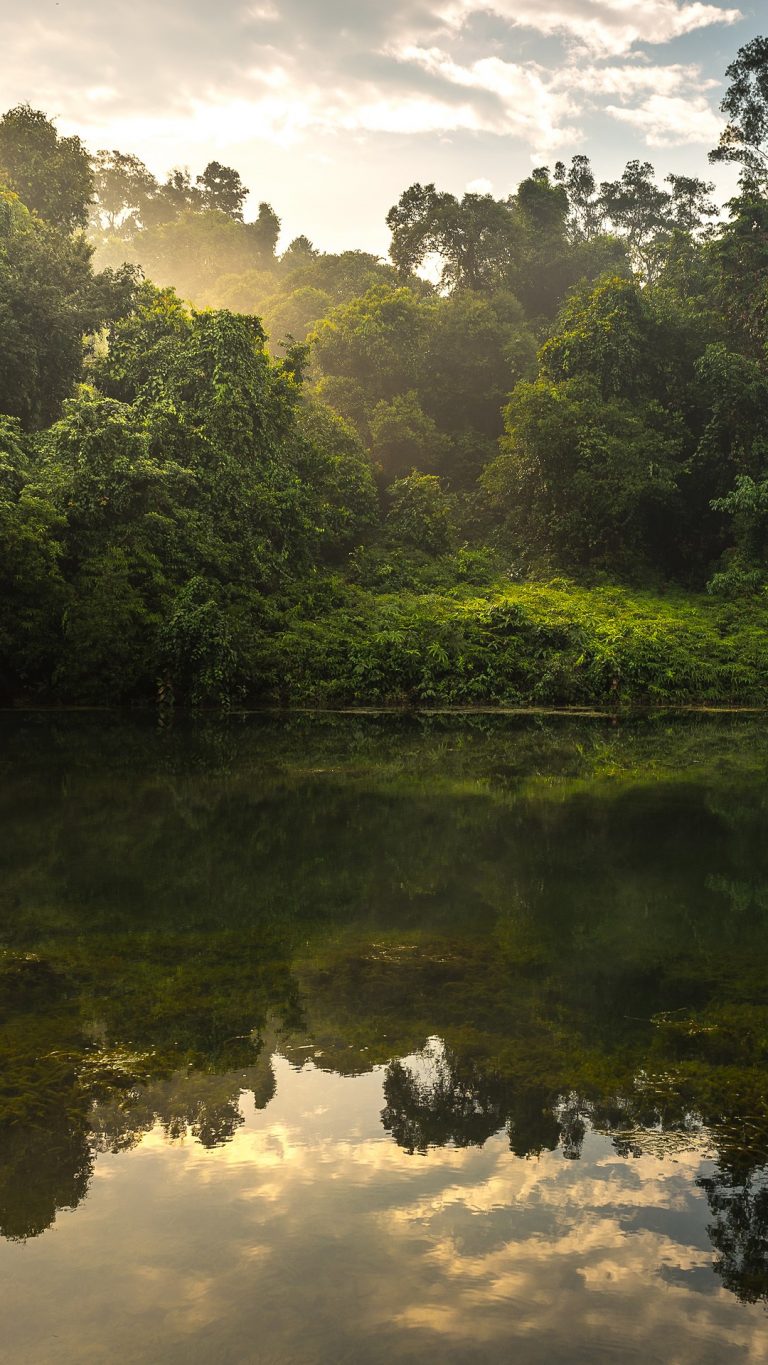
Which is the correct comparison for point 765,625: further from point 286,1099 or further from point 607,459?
point 286,1099

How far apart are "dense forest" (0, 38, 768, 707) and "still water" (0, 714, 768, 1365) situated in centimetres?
1017

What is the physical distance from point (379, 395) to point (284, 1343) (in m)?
33.8

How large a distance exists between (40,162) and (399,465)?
47.9 ft

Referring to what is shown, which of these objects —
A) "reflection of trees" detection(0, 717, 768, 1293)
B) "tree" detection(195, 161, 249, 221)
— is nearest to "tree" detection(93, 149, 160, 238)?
"tree" detection(195, 161, 249, 221)

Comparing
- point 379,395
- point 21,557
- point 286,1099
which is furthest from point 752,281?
point 286,1099

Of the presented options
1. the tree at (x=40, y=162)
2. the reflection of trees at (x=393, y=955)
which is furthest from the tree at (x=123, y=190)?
the reflection of trees at (x=393, y=955)

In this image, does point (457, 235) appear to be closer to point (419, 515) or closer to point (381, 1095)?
point (419, 515)

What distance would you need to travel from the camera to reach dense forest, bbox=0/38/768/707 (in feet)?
57.6

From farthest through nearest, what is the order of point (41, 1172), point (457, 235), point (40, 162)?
point (457, 235), point (40, 162), point (41, 1172)

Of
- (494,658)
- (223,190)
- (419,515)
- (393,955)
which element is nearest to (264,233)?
(223,190)

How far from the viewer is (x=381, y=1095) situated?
3.69 metres

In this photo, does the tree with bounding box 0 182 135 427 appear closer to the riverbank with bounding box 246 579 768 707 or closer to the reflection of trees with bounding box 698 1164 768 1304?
the riverbank with bounding box 246 579 768 707

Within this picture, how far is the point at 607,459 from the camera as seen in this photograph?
26.8 meters

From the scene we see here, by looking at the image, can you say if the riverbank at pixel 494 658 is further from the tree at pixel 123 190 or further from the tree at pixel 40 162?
the tree at pixel 123 190
